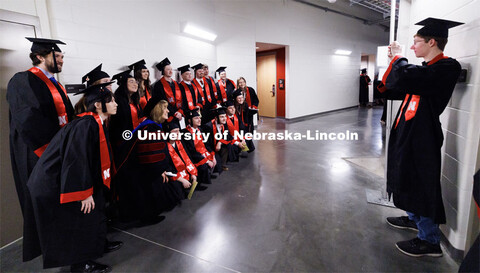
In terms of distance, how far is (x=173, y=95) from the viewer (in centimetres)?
433

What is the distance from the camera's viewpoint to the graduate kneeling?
1772 millimetres

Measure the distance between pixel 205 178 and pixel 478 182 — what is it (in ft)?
9.97

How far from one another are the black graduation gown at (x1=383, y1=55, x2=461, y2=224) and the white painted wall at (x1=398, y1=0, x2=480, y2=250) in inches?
6.4

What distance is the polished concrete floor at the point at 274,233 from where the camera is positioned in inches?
79.5

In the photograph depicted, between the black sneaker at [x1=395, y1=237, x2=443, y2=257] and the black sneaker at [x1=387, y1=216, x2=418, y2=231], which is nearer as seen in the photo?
the black sneaker at [x1=395, y1=237, x2=443, y2=257]

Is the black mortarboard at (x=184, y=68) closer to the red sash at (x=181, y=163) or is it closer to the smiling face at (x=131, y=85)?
the smiling face at (x=131, y=85)

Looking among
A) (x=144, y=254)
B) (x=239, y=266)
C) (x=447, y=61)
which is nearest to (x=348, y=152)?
(x=447, y=61)

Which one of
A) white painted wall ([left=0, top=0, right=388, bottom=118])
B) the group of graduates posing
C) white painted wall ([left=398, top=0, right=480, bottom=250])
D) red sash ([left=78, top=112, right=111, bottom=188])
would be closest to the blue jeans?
white painted wall ([left=398, top=0, right=480, bottom=250])

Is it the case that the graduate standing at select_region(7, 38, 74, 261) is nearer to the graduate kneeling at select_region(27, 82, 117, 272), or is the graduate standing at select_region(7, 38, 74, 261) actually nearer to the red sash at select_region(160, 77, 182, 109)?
the graduate kneeling at select_region(27, 82, 117, 272)

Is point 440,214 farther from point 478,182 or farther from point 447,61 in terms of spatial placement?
point 447,61

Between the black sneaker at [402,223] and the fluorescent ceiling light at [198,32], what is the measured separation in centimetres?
467

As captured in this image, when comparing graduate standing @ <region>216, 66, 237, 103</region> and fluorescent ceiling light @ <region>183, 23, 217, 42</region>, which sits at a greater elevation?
fluorescent ceiling light @ <region>183, 23, 217, 42</region>

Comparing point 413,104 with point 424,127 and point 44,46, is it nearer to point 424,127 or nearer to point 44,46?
point 424,127

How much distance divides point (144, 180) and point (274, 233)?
150cm
